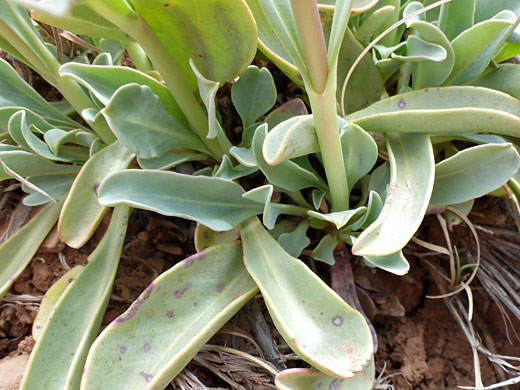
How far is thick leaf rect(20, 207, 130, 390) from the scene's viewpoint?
0.89 meters

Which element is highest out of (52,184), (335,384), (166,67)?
(166,67)

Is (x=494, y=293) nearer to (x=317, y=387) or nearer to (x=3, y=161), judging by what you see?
(x=317, y=387)

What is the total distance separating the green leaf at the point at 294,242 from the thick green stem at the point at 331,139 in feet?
0.33

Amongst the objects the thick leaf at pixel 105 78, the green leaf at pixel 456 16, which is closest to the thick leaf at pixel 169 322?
the thick leaf at pixel 105 78

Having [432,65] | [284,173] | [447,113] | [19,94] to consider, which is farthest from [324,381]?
[19,94]

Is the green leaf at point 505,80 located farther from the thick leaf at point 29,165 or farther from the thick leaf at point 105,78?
the thick leaf at point 29,165

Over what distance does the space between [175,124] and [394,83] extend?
0.56 m

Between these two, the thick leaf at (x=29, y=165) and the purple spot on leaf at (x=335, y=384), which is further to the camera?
the thick leaf at (x=29, y=165)

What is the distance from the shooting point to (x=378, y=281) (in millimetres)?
1137

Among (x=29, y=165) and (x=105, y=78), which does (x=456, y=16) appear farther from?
(x=29, y=165)

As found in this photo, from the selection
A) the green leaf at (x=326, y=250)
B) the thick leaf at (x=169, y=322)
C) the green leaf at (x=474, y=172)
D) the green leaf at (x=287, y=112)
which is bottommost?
the green leaf at (x=326, y=250)

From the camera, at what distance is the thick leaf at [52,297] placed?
1.00 m

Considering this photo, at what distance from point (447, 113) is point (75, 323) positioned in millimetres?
830

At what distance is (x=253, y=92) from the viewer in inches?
39.3
